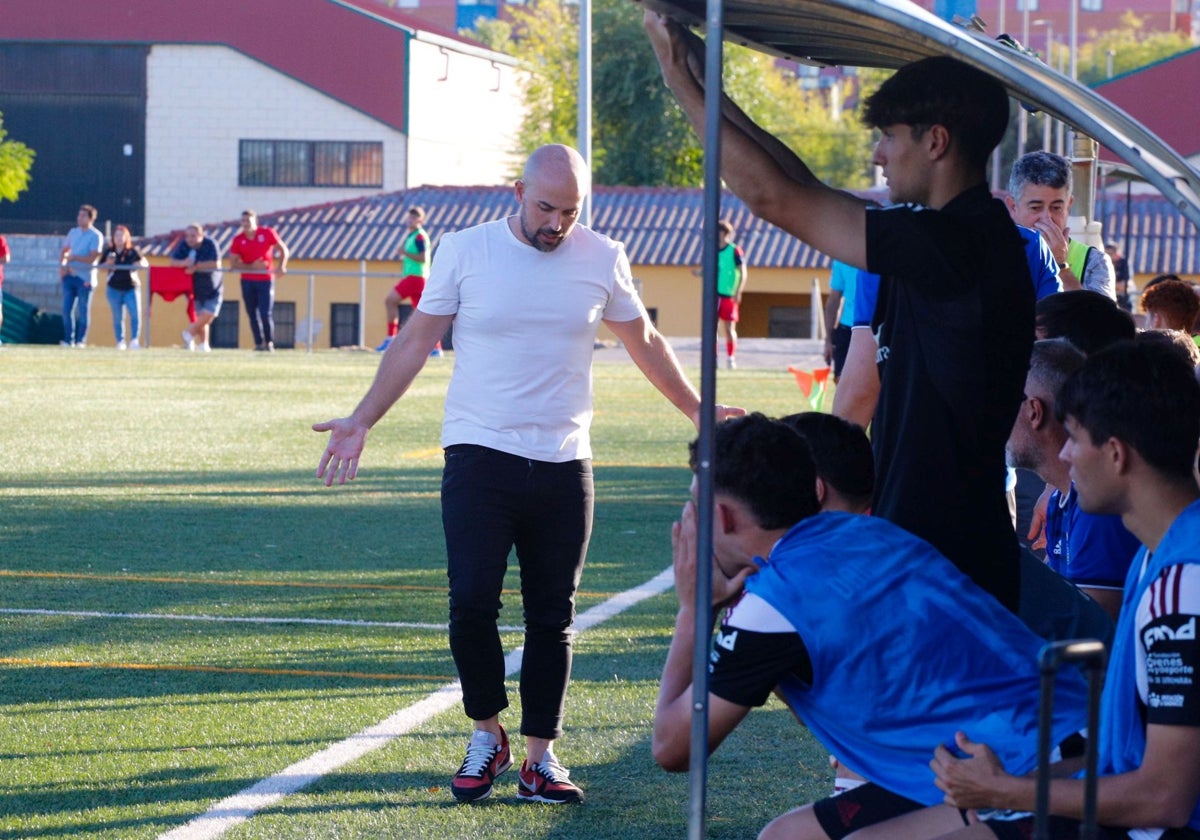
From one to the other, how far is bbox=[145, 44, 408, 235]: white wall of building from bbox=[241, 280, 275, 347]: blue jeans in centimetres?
2752

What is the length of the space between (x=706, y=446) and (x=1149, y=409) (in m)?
0.77

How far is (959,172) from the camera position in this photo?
132 inches

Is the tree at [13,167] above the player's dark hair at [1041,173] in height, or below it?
above

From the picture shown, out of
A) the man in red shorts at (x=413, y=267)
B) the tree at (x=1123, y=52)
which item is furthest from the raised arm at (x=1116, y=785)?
the tree at (x=1123, y=52)

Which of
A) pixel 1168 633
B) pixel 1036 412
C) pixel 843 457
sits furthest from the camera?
pixel 1036 412

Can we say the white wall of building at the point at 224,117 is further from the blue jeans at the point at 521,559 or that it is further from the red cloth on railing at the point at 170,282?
the blue jeans at the point at 521,559

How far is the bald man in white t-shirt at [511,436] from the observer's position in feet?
18.0

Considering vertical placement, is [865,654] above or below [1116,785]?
above

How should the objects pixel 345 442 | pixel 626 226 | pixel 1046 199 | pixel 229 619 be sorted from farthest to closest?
pixel 626 226, pixel 229 619, pixel 1046 199, pixel 345 442

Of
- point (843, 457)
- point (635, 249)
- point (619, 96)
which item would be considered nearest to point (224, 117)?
point (619, 96)

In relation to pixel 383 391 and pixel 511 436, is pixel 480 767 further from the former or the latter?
pixel 383 391

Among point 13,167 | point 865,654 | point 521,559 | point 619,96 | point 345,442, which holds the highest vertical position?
point 619,96

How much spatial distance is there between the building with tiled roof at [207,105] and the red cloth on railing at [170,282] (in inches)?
991

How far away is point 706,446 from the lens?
3.09m
